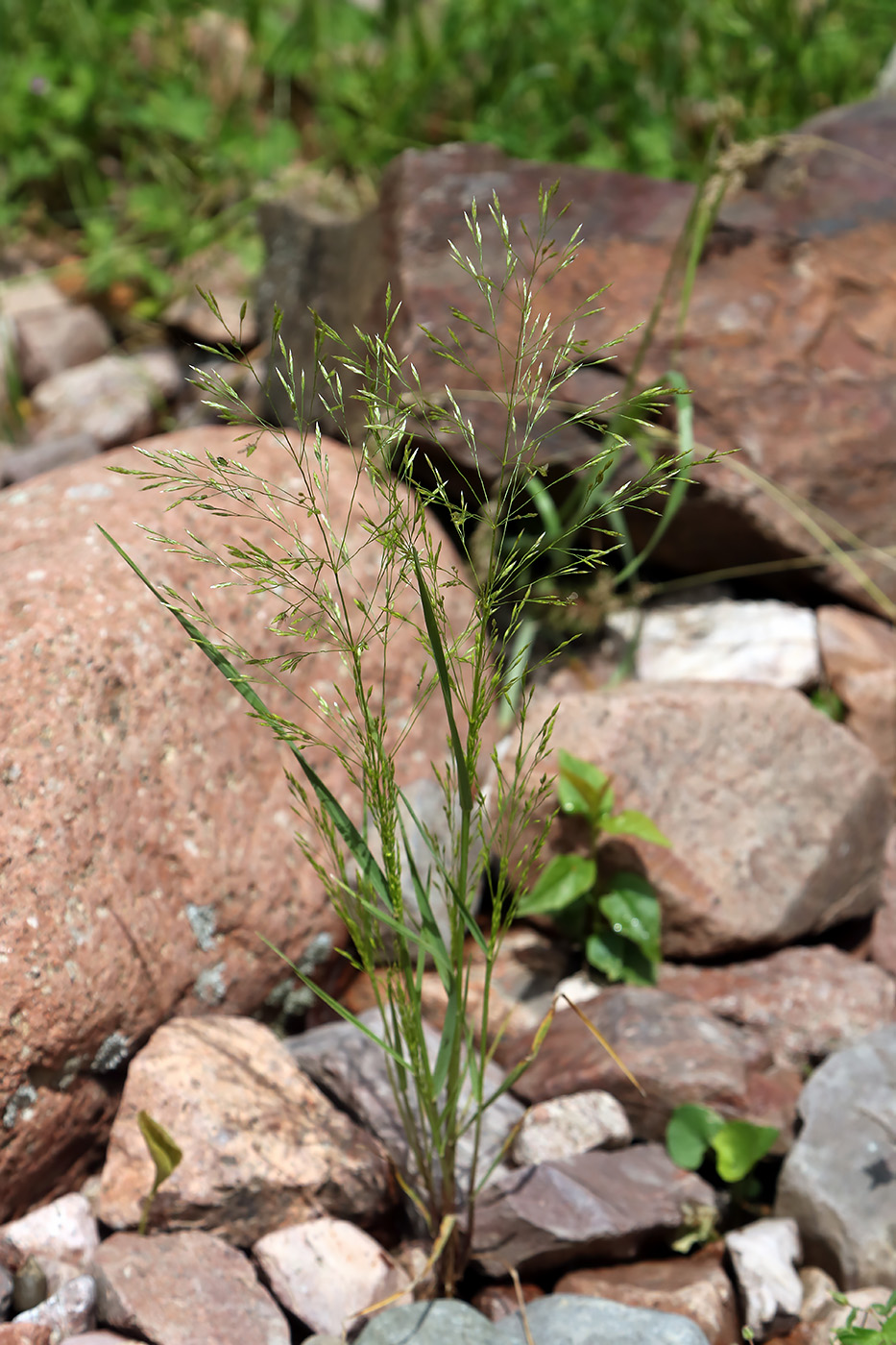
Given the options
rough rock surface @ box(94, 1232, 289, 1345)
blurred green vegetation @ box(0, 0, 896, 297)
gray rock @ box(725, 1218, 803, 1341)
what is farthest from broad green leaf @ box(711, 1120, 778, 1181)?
blurred green vegetation @ box(0, 0, 896, 297)

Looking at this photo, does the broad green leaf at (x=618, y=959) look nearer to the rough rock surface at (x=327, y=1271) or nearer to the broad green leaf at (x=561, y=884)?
the broad green leaf at (x=561, y=884)

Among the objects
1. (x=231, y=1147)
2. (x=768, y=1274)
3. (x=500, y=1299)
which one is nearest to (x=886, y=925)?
(x=768, y=1274)

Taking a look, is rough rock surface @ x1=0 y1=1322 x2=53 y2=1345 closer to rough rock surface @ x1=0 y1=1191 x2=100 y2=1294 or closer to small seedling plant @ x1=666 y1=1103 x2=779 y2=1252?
rough rock surface @ x1=0 y1=1191 x2=100 y2=1294

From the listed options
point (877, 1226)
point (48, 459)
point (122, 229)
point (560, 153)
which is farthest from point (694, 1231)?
point (122, 229)

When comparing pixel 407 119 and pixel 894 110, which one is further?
pixel 407 119

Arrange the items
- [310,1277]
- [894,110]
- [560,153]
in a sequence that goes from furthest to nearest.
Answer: [560,153] → [894,110] → [310,1277]

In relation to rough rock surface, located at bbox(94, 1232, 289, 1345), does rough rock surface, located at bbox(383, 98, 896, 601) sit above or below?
above

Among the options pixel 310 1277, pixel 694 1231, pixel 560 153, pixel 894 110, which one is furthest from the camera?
pixel 560 153

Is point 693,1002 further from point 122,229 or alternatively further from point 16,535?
point 122,229
